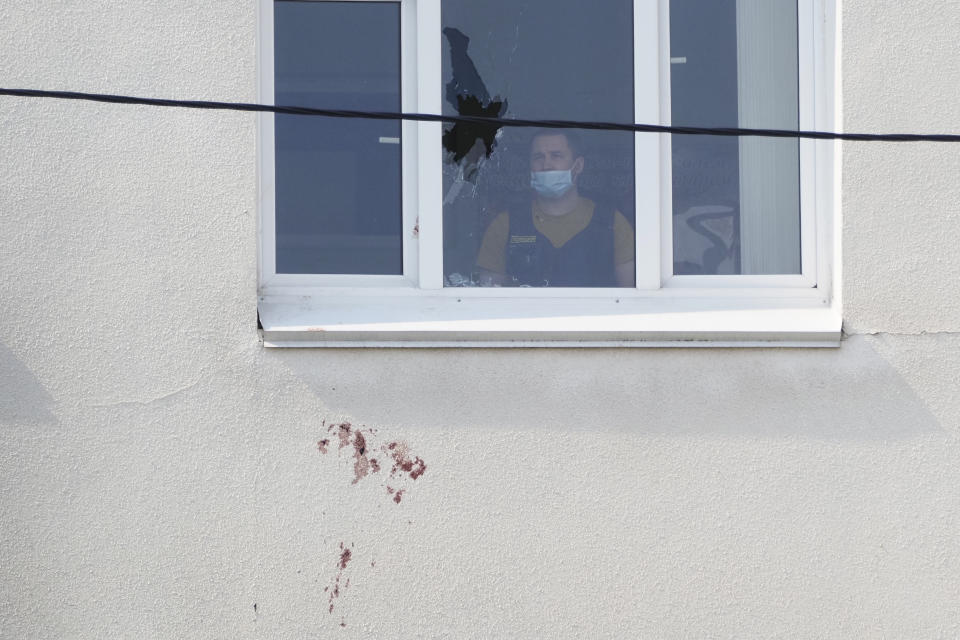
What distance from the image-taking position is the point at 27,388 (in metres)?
3.55

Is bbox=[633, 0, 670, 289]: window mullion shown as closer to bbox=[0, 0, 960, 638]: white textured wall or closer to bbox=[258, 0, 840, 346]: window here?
bbox=[258, 0, 840, 346]: window

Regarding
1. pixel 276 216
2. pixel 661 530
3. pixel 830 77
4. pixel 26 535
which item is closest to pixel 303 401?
pixel 276 216

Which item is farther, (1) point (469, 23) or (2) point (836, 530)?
(1) point (469, 23)

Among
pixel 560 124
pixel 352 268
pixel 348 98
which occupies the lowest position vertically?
pixel 352 268

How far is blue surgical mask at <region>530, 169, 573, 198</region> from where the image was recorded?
12.8 feet

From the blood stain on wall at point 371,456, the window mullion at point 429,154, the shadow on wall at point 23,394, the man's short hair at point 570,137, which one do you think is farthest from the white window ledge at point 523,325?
the shadow on wall at point 23,394

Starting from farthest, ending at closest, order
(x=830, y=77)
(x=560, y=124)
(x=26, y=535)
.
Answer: (x=830, y=77), (x=26, y=535), (x=560, y=124)

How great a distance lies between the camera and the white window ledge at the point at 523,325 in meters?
3.58

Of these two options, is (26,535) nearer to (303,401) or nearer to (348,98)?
(303,401)

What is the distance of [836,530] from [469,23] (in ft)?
6.91

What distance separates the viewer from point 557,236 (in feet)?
12.7

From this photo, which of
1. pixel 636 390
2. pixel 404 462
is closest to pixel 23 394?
pixel 404 462

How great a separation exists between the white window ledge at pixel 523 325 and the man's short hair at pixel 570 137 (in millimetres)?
585

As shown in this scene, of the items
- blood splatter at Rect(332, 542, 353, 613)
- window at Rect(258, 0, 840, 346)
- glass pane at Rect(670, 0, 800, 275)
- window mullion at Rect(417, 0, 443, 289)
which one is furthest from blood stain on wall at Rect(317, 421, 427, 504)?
glass pane at Rect(670, 0, 800, 275)
